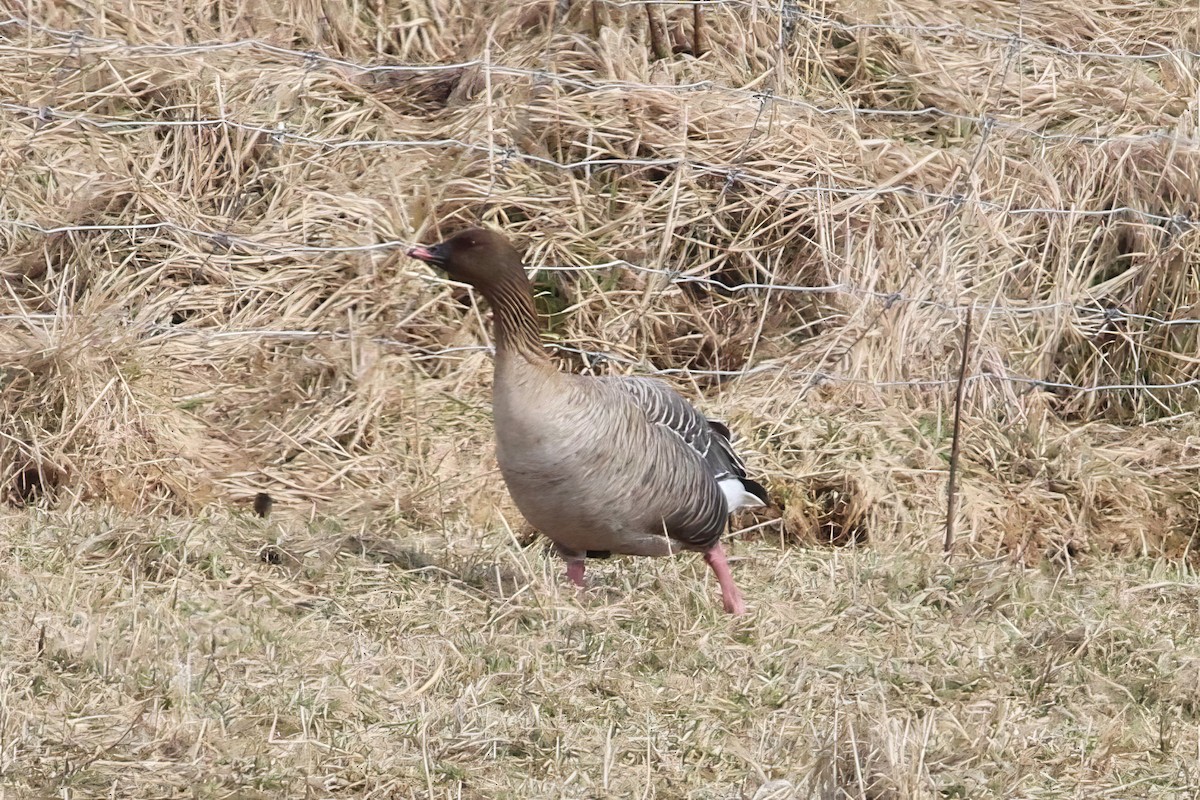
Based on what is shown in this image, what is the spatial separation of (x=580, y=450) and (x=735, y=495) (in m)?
1.01

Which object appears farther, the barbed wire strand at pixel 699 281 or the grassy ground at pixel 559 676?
the barbed wire strand at pixel 699 281

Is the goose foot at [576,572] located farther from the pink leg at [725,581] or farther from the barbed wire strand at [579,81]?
the barbed wire strand at [579,81]

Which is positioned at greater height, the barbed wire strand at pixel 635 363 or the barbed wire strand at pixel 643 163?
the barbed wire strand at pixel 643 163

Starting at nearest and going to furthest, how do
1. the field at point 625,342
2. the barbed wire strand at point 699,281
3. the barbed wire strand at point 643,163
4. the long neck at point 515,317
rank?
the field at point 625,342
the long neck at point 515,317
the barbed wire strand at point 699,281
the barbed wire strand at point 643,163

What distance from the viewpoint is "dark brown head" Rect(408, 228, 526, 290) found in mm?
5270

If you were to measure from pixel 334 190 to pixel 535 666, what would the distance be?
383 cm

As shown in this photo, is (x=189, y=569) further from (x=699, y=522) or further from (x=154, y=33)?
(x=154, y=33)

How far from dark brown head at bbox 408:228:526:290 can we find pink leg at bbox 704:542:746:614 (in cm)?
116

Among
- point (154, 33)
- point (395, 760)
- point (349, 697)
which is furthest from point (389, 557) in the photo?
point (154, 33)

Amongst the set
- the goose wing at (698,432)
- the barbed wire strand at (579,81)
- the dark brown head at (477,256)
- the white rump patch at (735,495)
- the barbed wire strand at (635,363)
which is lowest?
the barbed wire strand at (635,363)

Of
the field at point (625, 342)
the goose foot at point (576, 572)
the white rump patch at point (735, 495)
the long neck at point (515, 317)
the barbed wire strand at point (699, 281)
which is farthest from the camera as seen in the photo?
the barbed wire strand at point (699, 281)

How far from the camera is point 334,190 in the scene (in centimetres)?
768

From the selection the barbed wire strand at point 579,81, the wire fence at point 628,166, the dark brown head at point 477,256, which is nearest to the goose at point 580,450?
the dark brown head at point 477,256

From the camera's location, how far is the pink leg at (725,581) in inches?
210
